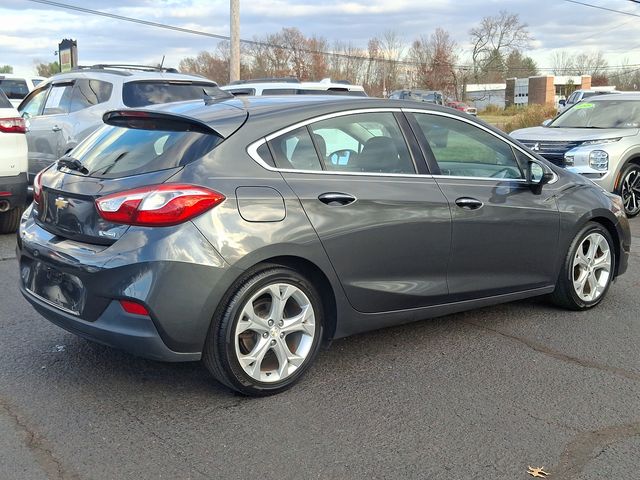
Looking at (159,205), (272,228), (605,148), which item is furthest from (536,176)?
(605,148)

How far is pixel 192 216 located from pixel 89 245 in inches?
23.1

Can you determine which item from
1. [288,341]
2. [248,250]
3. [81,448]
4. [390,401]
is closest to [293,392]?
[288,341]

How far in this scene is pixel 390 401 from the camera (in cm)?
365

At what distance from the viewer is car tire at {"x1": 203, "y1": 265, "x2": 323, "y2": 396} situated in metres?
3.46

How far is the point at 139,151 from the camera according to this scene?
3691mm

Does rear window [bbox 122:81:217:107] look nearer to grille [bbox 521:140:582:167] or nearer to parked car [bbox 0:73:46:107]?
grille [bbox 521:140:582:167]

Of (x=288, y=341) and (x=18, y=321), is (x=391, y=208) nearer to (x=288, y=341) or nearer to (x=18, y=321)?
(x=288, y=341)

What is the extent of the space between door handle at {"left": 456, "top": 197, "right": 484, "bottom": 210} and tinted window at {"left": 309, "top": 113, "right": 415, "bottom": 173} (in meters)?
0.40

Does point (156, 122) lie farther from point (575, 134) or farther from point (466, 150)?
point (575, 134)

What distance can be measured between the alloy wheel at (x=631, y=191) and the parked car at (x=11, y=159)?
7.98 metres

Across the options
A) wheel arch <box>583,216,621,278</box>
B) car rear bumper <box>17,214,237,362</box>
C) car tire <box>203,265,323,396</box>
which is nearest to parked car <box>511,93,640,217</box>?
wheel arch <box>583,216,621,278</box>

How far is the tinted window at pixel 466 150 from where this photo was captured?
14.5 feet

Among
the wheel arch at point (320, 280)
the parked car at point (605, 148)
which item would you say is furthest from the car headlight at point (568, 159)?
the wheel arch at point (320, 280)

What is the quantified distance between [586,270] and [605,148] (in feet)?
16.2
